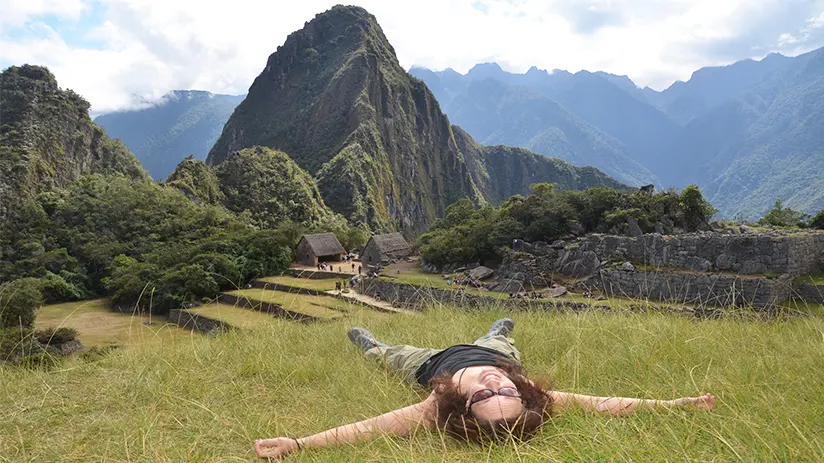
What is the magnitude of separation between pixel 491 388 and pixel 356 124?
9867 cm

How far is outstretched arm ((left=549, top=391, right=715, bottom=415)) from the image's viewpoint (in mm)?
1945

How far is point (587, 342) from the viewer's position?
3336 millimetres

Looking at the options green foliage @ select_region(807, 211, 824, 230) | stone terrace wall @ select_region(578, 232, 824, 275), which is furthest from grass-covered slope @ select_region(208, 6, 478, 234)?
stone terrace wall @ select_region(578, 232, 824, 275)

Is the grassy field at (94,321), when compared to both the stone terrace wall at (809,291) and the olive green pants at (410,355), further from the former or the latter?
the stone terrace wall at (809,291)

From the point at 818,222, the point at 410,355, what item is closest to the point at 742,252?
the point at 410,355

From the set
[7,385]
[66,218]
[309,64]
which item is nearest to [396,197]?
[309,64]

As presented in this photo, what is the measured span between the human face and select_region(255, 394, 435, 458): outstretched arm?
19 centimetres

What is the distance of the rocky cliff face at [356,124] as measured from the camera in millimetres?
90625

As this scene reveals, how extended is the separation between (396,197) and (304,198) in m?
35.3

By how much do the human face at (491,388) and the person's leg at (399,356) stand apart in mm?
612

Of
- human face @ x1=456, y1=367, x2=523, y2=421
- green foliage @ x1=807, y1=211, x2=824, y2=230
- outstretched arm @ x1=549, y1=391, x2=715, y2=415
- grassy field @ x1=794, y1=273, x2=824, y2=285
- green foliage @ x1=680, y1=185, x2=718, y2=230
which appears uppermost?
human face @ x1=456, y1=367, x2=523, y2=421

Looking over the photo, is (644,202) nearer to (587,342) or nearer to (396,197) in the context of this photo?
(587,342)

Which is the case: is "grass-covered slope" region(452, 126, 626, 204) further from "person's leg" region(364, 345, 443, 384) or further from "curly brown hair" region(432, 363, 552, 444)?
"curly brown hair" region(432, 363, 552, 444)

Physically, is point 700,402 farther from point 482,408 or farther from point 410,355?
point 410,355
